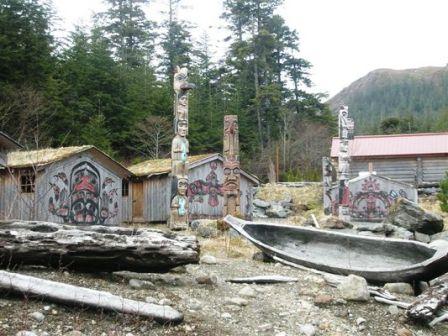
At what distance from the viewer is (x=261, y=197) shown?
2897 centimetres

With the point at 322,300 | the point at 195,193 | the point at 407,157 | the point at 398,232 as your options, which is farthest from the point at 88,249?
the point at 407,157

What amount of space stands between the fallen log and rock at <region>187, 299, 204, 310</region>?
555 mm

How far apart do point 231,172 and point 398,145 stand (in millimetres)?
18294

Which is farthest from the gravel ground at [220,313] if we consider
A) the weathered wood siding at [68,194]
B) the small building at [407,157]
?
the small building at [407,157]

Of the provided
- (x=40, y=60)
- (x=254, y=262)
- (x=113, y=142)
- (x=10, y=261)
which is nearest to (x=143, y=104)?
(x=113, y=142)

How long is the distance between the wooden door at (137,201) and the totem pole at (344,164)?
8.42m

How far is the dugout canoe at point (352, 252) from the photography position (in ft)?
21.9

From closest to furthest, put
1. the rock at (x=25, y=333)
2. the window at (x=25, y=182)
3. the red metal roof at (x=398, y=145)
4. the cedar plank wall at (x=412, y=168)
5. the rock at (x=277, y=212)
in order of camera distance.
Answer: the rock at (x=25, y=333) → the window at (x=25, y=182) → the rock at (x=277, y=212) → the cedar plank wall at (x=412, y=168) → the red metal roof at (x=398, y=145)

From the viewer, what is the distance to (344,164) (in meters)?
21.1

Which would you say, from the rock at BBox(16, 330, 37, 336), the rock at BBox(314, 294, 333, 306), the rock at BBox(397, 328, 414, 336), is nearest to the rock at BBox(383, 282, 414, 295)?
the rock at BBox(314, 294, 333, 306)

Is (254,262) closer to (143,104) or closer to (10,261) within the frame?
(10,261)

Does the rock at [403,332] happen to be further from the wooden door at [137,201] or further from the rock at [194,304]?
the wooden door at [137,201]

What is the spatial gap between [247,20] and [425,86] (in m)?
87.8

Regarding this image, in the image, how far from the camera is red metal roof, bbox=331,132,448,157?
29.4 metres
